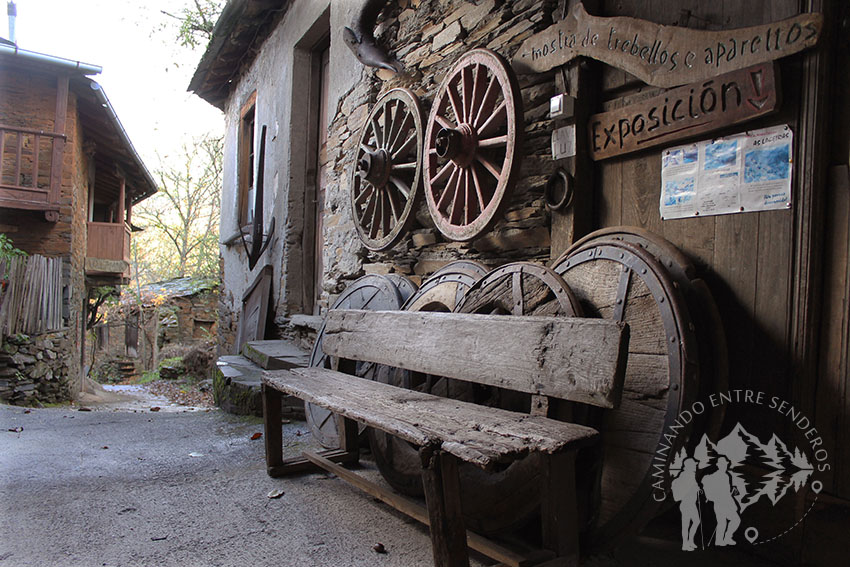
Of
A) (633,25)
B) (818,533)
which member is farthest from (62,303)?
(818,533)

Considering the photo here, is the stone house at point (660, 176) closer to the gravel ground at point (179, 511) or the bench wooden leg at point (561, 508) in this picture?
the bench wooden leg at point (561, 508)

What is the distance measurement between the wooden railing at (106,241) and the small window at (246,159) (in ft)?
19.5

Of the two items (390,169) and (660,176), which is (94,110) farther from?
(660,176)

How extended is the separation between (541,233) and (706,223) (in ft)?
2.68

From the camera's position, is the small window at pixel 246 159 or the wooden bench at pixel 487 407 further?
the small window at pixel 246 159

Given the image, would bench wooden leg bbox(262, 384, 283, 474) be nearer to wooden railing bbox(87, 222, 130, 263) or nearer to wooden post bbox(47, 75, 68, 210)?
wooden post bbox(47, 75, 68, 210)

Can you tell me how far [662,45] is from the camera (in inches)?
84.4

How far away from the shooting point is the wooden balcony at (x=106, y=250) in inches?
468

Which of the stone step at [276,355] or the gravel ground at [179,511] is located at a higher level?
the stone step at [276,355]

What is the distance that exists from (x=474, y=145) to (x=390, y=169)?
0.99m

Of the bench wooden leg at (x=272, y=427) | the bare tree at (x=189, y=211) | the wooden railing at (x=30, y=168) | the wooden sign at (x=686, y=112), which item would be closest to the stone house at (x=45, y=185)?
the wooden railing at (x=30, y=168)

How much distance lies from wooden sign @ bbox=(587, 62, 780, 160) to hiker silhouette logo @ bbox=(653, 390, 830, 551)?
40.2 inches

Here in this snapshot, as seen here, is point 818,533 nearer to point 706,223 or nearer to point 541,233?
point 706,223

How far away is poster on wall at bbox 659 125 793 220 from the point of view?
1.83 metres
